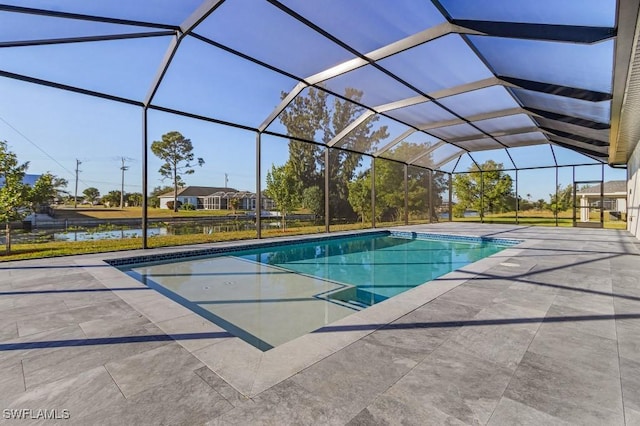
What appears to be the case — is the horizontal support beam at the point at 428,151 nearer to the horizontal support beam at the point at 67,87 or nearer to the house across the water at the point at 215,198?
the horizontal support beam at the point at 67,87

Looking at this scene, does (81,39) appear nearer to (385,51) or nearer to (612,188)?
(385,51)

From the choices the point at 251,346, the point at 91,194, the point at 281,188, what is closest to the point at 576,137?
the point at 281,188

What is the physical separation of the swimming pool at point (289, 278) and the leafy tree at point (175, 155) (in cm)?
2085

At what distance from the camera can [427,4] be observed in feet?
15.2

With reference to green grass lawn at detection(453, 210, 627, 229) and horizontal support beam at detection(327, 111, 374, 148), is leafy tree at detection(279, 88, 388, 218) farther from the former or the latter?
green grass lawn at detection(453, 210, 627, 229)

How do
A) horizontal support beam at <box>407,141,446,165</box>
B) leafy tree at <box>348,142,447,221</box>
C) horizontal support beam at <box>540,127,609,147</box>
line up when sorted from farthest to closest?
1. leafy tree at <box>348,142,447,221</box>
2. horizontal support beam at <box>407,141,446,165</box>
3. horizontal support beam at <box>540,127,609,147</box>

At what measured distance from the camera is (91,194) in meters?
35.5

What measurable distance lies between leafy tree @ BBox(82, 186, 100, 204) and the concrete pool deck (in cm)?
3823

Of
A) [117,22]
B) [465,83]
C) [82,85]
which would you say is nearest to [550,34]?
[465,83]

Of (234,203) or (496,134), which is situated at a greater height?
(496,134)

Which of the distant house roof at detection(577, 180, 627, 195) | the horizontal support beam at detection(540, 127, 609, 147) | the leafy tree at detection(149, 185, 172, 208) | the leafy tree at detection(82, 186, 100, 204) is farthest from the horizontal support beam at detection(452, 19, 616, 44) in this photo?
the leafy tree at detection(82, 186, 100, 204)

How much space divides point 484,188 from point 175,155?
23.9 m

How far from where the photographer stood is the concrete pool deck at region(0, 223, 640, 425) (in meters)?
1.72

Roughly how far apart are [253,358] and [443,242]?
10.1 m
